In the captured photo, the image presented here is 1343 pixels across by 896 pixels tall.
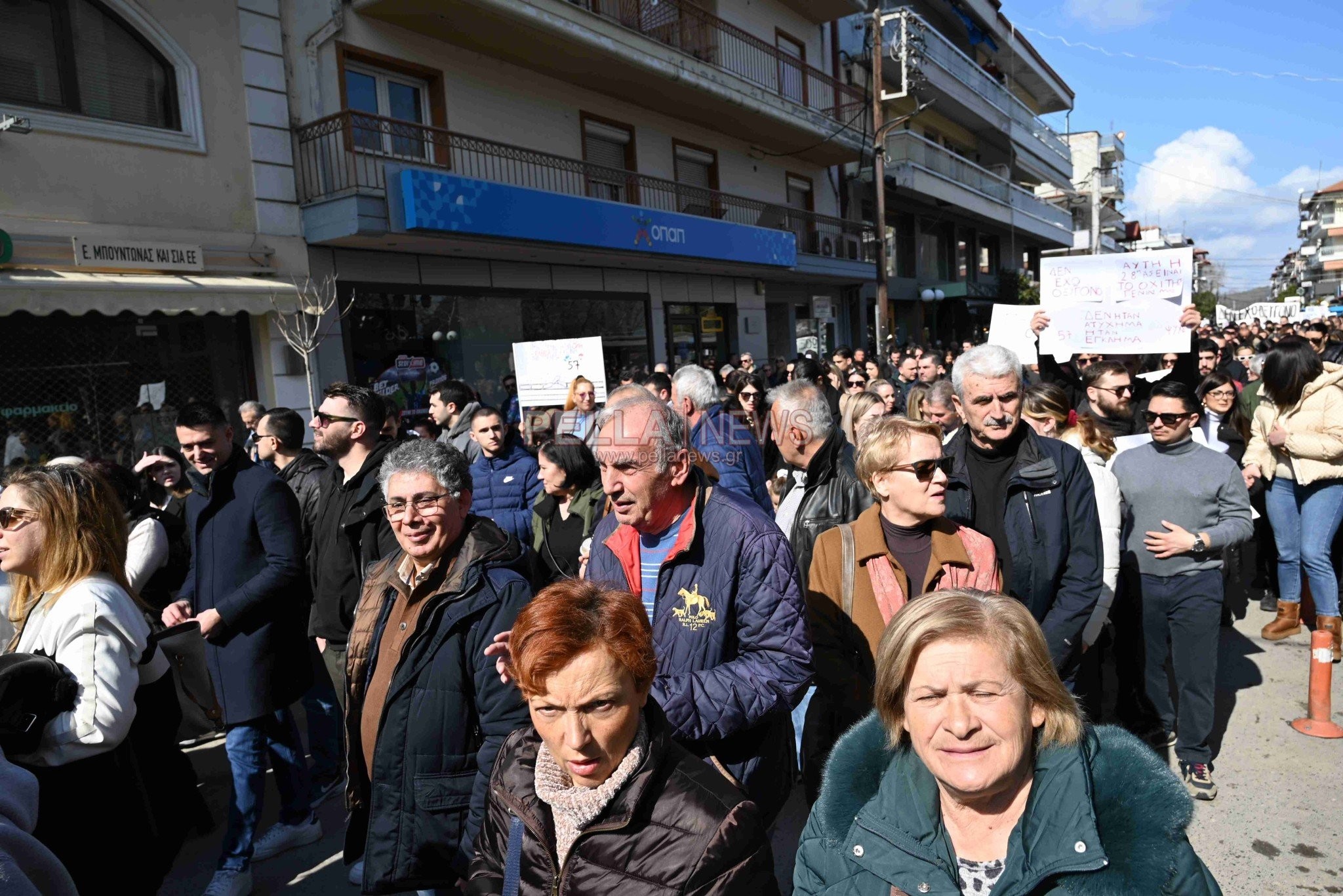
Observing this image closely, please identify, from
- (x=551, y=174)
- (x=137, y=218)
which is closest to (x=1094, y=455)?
(x=137, y=218)

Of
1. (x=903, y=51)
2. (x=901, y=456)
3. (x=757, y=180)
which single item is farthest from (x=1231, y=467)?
(x=903, y=51)

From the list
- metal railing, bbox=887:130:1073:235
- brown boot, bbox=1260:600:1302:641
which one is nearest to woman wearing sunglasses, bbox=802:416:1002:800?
brown boot, bbox=1260:600:1302:641

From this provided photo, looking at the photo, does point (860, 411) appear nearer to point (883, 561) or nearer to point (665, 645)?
point (883, 561)

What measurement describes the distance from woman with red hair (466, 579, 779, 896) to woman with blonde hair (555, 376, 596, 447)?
5.95m

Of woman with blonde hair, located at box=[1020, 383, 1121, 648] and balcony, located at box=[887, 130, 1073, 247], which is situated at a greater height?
balcony, located at box=[887, 130, 1073, 247]

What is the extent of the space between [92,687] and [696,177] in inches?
655

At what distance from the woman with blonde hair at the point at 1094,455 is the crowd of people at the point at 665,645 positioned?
0.02 metres

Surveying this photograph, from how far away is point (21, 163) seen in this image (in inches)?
311

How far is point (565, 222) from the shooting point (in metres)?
12.1

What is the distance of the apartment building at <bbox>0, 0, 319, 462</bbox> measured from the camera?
26.4 ft

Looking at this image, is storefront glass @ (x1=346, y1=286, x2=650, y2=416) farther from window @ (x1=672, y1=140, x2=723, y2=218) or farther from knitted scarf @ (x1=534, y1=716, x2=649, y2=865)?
knitted scarf @ (x1=534, y1=716, x2=649, y2=865)

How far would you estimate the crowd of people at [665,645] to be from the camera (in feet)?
5.38

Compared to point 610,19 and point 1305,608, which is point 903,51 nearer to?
point 610,19

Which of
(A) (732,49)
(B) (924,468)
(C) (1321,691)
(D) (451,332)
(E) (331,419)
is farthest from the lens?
(A) (732,49)
